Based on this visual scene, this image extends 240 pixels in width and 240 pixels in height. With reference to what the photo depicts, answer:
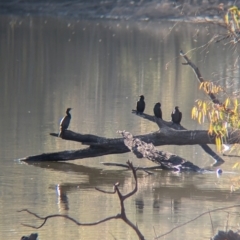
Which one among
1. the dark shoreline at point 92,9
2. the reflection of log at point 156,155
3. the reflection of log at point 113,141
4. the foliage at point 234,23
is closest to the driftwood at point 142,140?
the reflection of log at point 113,141

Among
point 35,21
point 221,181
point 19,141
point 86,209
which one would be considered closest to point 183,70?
point 19,141

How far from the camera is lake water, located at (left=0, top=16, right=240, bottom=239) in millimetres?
9242

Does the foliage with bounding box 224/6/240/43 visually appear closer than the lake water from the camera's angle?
Yes

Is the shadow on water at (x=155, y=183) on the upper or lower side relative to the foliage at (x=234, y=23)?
lower

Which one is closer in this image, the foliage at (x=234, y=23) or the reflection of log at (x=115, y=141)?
the foliage at (x=234, y=23)

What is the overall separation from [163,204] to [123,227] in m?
1.53

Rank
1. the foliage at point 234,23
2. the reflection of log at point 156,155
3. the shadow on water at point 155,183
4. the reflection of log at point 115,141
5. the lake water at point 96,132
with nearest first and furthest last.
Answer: the foliage at point 234,23 < the lake water at point 96,132 < the shadow on water at point 155,183 < the reflection of log at point 156,155 < the reflection of log at point 115,141

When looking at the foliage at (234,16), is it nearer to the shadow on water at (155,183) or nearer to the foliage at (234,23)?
the foliage at (234,23)

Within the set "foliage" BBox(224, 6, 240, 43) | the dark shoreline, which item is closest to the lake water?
"foliage" BBox(224, 6, 240, 43)

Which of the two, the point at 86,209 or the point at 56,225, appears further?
the point at 86,209

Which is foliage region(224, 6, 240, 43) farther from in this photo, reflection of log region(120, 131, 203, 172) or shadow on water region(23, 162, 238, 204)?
reflection of log region(120, 131, 203, 172)

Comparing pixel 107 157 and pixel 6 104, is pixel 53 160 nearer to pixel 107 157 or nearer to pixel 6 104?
pixel 107 157

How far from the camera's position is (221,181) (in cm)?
1152

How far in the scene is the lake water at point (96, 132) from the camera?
924cm
